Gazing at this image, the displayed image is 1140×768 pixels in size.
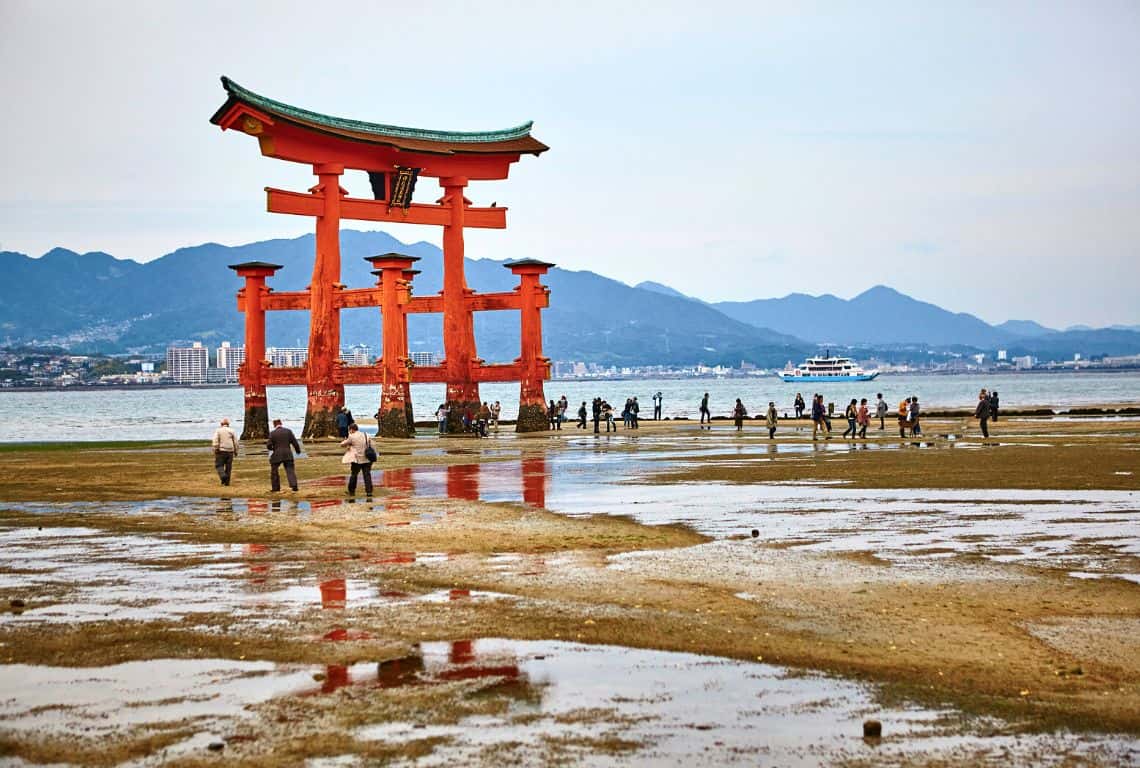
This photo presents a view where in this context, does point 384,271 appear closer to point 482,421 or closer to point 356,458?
point 482,421

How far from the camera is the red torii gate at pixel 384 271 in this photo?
49219 mm

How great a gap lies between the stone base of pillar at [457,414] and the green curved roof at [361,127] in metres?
10.9

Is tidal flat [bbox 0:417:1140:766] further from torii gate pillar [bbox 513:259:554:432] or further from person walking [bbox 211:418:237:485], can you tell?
torii gate pillar [bbox 513:259:554:432]

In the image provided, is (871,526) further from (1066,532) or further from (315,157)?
(315,157)

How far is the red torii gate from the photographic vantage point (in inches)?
1938

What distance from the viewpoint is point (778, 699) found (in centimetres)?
909

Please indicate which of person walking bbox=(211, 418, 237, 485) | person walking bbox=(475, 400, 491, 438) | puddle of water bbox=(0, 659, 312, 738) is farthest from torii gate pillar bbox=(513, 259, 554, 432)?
puddle of water bbox=(0, 659, 312, 738)

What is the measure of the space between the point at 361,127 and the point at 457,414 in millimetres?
12363

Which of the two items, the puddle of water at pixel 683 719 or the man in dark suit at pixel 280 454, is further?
the man in dark suit at pixel 280 454

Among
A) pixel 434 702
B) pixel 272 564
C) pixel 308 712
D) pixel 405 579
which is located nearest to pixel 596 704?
pixel 434 702

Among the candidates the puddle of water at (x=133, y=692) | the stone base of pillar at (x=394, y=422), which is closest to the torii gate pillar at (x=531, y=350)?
the stone base of pillar at (x=394, y=422)

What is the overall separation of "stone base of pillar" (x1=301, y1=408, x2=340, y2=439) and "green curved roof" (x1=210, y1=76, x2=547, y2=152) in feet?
35.6

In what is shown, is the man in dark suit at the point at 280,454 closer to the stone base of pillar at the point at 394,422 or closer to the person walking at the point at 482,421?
the stone base of pillar at the point at 394,422

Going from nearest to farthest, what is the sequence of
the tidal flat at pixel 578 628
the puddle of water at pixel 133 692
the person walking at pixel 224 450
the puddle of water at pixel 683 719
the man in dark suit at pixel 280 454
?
1. the puddle of water at pixel 683 719
2. the tidal flat at pixel 578 628
3. the puddle of water at pixel 133 692
4. the man in dark suit at pixel 280 454
5. the person walking at pixel 224 450
